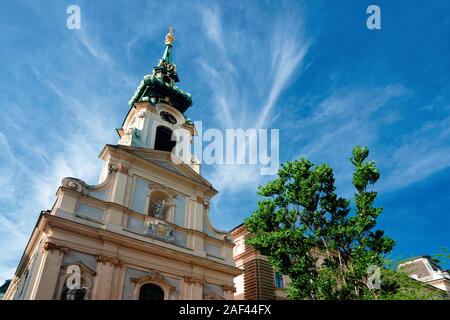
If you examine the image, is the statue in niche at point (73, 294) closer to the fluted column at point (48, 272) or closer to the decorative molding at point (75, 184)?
the fluted column at point (48, 272)

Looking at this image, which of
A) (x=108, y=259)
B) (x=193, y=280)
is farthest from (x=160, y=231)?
(x=108, y=259)

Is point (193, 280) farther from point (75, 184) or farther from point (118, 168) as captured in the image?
→ point (75, 184)

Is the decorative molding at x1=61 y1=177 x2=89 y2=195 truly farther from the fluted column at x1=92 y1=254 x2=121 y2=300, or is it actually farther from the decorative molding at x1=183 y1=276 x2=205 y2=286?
the decorative molding at x1=183 y1=276 x2=205 y2=286

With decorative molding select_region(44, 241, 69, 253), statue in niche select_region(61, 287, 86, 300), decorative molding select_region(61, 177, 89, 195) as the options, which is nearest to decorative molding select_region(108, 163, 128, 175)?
decorative molding select_region(61, 177, 89, 195)

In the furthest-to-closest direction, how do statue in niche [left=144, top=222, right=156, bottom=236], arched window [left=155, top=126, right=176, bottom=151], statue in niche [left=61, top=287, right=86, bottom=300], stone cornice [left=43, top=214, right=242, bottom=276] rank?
arched window [left=155, top=126, right=176, bottom=151] → statue in niche [left=144, top=222, right=156, bottom=236] → stone cornice [left=43, top=214, right=242, bottom=276] → statue in niche [left=61, top=287, right=86, bottom=300]

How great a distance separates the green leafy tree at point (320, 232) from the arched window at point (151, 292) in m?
5.45

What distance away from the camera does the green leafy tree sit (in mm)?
15859

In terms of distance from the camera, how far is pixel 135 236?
18078mm

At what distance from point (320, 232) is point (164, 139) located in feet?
43.2

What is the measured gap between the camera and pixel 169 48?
36844 millimetres

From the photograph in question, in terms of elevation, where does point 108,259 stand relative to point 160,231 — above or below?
below

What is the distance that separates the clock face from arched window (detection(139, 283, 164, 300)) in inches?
502
